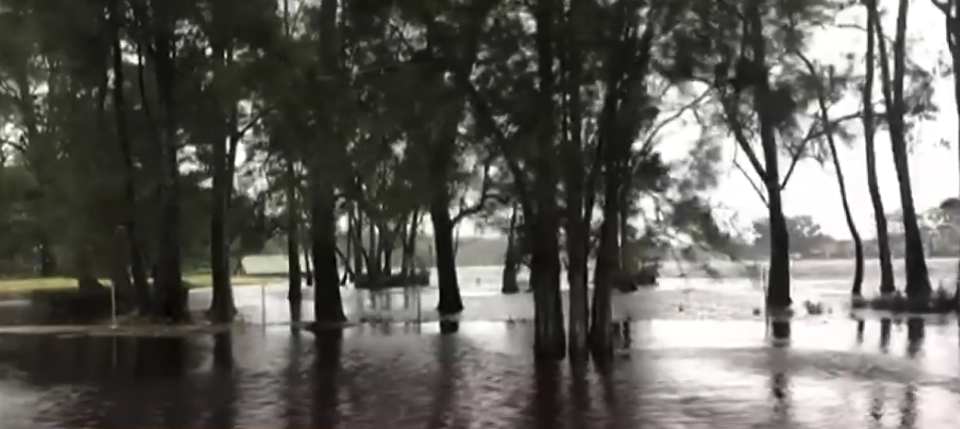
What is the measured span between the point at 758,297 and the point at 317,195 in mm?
21167

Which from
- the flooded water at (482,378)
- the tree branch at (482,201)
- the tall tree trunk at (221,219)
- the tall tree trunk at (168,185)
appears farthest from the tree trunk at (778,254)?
the tall tree trunk at (168,185)

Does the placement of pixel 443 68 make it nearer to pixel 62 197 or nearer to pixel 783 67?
pixel 783 67

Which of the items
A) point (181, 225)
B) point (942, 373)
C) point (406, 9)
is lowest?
point (942, 373)

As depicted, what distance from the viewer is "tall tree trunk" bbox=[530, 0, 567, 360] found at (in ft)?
64.0

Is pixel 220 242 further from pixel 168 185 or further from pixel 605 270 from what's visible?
pixel 605 270

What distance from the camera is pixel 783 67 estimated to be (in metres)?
27.8

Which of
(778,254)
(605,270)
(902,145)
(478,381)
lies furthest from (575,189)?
(902,145)

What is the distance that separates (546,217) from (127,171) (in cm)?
1500

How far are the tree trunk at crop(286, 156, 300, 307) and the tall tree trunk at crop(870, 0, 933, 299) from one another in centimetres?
1798

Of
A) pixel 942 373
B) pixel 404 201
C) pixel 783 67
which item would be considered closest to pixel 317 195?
pixel 404 201

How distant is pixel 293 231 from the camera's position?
125 ft

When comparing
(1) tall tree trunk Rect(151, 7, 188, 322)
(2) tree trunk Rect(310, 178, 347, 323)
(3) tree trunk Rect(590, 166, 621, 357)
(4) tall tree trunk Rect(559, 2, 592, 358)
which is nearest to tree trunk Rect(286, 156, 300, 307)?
(2) tree trunk Rect(310, 178, 347, 323)

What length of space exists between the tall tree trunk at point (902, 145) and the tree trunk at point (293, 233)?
1798cm

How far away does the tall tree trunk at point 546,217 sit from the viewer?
64.0 feet
